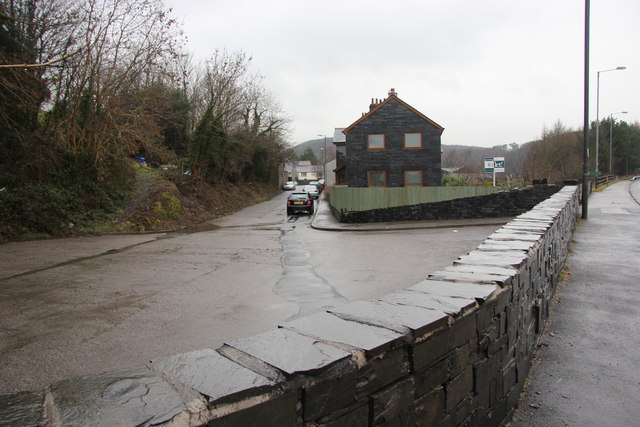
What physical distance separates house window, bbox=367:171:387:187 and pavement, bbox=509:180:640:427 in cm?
2894

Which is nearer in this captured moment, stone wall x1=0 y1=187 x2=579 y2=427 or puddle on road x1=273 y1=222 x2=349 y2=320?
stone wall x1=0 y1=187 x2=579 y2=427

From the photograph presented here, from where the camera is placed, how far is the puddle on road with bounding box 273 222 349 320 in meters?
7.75

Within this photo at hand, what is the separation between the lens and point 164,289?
9180mm

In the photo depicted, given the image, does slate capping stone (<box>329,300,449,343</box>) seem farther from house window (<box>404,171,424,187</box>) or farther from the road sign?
house window (<box>404,171,424,187</box>)

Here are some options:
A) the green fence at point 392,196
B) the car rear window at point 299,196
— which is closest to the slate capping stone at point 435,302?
the green fence at point 392,196

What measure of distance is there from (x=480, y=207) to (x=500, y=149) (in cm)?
8057

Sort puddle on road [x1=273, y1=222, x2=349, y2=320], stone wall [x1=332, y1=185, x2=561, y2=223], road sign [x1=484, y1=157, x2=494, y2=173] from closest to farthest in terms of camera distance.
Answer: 1. puddle on road [x1=273, y1=222, x2=349, y2=320]
2. stone wall [x1=332, y1=185, x2=561, y2=223]
3. road sign [x1=484, y1=157, x2=494, y2=173]

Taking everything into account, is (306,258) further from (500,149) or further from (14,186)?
(500,149)

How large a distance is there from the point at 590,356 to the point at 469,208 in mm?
19446

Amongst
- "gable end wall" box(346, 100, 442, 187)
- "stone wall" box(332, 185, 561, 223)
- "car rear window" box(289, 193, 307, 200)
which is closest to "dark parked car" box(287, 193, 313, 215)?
"car rear window" box(289, 193, 307, 200)

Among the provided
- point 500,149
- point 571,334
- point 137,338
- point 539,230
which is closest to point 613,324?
point 571,334

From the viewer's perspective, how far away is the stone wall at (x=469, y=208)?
22.9 metres

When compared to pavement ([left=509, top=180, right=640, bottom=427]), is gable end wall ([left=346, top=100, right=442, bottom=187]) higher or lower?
→ higher

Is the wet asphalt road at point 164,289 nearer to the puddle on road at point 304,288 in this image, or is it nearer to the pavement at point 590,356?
the puddle on road at point 304,288
